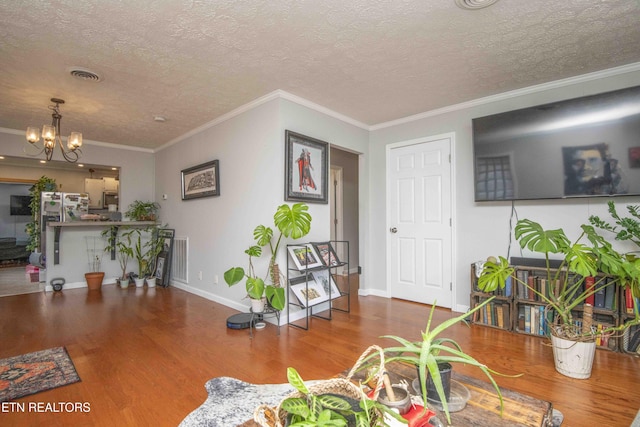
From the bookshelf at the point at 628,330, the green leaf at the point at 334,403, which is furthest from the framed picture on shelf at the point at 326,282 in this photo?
the green leaf at the point at 334,403

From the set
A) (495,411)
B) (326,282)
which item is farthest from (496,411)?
(326,282)

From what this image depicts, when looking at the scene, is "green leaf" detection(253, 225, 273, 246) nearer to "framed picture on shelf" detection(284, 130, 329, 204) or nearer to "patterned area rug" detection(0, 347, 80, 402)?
"framed picture on shelf" detection(284, 130, 329, 204)

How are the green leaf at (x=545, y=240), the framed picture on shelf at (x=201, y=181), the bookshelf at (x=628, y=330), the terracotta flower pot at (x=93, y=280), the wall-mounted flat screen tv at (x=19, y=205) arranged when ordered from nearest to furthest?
the green leaf at (x=545, y=240), the bookshelf at (x=628, y=330), the framed picture on shelf at (x=201, y=181), the terracotta flower pot at (x=93, y=280), the wall-mounted flat screen tv at (x=19, y=205)

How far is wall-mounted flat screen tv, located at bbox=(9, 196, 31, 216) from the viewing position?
25.4 feet

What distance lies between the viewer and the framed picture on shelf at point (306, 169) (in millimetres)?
3227

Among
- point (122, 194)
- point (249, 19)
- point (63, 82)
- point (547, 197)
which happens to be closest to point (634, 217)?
point (547, 197)

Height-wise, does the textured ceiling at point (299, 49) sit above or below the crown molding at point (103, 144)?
above

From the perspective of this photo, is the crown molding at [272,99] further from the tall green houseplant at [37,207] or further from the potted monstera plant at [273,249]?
the tall green houseplant at [37,207]

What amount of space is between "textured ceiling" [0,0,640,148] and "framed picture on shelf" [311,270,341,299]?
6.46 ft

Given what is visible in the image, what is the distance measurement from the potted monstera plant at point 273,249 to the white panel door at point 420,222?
5.28 feet

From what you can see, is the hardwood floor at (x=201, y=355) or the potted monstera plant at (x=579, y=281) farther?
the potted monstera plant at (x=579, y=281)

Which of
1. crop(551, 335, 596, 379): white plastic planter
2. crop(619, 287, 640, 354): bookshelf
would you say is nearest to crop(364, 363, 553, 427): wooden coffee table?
crop(551, 335, 596, 379): white plastic planter

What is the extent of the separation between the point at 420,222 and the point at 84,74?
3.85 m

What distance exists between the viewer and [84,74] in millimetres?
2740
